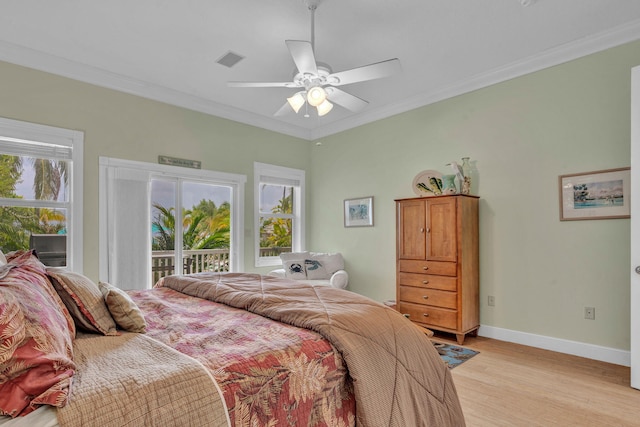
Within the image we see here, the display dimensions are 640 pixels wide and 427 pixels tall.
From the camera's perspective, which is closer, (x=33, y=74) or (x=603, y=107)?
(x=603, y=107)

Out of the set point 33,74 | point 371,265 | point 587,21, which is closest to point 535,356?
point 371,265

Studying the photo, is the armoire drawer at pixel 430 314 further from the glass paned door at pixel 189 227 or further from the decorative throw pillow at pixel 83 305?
the decorative throw pillow at pixel 83 305

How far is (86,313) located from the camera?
1435 millimetres

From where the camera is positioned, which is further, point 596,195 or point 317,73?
point 596,195

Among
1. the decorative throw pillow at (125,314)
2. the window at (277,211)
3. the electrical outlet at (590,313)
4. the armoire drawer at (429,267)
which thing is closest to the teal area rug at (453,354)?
the armoire drawer at (429,267)

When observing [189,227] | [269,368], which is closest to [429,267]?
[269,368]

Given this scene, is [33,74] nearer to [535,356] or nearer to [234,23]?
[234,23]

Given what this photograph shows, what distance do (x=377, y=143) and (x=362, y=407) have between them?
3960mm

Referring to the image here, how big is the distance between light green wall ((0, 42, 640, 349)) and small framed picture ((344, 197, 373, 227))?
142 mm

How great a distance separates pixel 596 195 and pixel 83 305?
3.85 m

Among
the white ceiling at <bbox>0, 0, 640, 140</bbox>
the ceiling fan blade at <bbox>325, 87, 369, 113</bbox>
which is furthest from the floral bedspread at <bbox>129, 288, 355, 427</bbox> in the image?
the white ceiling at <bbox>0, 0, 640, 140</bbox>

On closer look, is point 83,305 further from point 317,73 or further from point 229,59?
point 229,59

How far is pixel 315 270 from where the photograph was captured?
4832 millimetres

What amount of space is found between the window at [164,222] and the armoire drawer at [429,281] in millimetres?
2208
